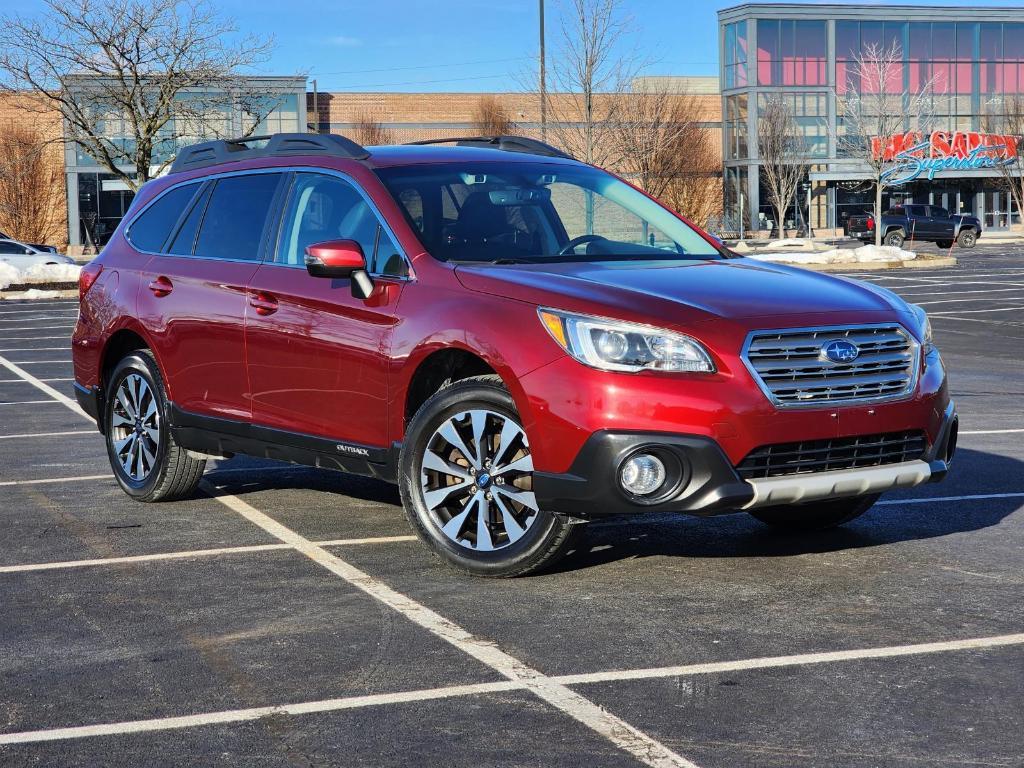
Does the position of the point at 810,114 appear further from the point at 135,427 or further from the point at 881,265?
the point at 135,427

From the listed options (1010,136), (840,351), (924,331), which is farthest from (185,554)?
(1010,136)

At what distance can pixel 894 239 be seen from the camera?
53.4m

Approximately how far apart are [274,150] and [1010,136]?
7090 centimetres

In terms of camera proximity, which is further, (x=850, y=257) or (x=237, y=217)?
(x=850, y=257)

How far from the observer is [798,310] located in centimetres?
575

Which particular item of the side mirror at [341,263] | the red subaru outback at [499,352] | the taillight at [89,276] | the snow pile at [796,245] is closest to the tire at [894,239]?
the snow pile at [796,245]

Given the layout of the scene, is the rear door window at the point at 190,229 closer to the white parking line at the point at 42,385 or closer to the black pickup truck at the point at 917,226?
the white parking line at the point at 42,385

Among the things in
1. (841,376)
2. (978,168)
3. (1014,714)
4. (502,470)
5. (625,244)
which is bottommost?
(1014,714)

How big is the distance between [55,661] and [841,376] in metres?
3.06

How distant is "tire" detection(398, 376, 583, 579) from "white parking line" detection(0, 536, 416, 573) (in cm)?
74

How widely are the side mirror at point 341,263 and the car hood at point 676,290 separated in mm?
451

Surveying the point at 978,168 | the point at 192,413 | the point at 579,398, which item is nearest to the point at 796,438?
the point at 579,398

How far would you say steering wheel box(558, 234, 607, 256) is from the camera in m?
6.67

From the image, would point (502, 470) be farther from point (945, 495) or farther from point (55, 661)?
point (945, 495)
